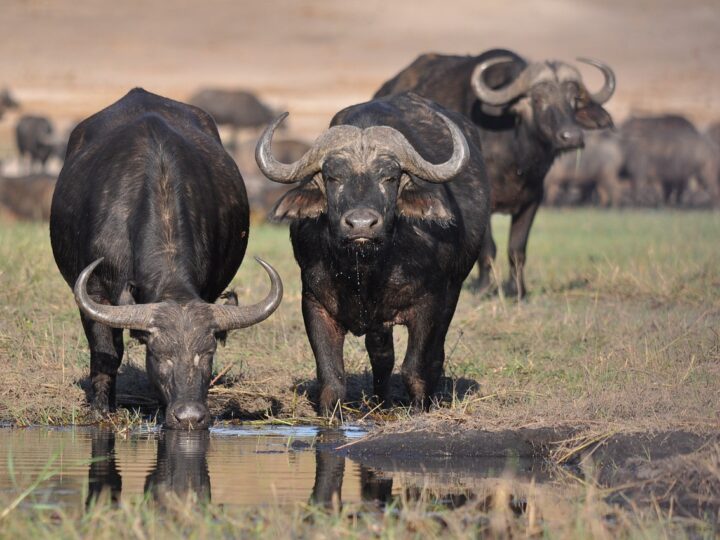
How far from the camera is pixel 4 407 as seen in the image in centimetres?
802

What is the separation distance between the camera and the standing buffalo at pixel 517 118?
13.2 m

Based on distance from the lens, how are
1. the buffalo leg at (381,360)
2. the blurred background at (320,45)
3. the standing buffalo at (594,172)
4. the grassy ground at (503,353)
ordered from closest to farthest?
the grassy ground at (503,353), the buffalo leg at (381,360), the standing buffalo at (594,172), the blurred background at (320,45)

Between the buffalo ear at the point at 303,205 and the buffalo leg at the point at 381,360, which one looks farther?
the buffalo leg at the point at 381,360

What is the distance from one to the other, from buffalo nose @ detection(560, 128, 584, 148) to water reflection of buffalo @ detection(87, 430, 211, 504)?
259 inches

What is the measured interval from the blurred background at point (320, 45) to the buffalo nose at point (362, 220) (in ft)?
130

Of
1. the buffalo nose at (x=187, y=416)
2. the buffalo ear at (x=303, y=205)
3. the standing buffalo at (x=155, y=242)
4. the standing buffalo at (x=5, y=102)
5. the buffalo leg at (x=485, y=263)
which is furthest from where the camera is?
the standing buffalo at (x=5, y=102)

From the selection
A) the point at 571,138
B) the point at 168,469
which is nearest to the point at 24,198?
the point at 571,138

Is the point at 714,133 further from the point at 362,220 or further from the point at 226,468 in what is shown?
the point at 226,468

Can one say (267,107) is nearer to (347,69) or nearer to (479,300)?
(347,69)

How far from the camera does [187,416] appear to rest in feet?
22.3

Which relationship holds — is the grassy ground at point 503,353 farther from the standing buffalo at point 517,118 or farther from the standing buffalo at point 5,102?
the standing buffalo at point 5,102

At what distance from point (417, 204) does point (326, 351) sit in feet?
3.16

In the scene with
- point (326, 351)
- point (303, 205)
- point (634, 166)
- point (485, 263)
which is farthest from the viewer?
point (634, 166)

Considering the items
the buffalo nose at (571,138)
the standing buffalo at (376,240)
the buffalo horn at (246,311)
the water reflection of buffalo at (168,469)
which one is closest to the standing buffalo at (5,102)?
the buffalo nose at (571,138)
